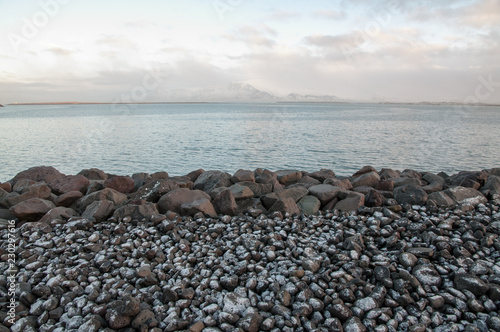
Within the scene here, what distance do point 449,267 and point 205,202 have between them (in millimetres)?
5295

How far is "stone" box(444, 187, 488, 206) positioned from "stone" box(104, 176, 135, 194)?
9585 millimetres

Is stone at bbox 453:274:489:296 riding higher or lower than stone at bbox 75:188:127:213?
Result: lower

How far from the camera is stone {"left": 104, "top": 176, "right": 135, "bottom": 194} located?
1123 cm

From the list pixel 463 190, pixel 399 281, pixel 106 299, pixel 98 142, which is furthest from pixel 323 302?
pixel 98 142

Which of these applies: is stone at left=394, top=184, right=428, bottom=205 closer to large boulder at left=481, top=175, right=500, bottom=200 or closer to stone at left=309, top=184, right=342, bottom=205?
stone at left=309, top=184, right=342, bottom=205

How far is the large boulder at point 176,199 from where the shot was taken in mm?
8758

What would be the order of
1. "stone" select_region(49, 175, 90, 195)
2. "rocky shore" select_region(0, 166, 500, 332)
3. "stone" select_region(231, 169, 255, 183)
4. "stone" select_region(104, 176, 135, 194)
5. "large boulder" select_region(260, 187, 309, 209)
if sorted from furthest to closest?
"stone" select_region(231, 169, 255, 183), "stone" select_region(104, 176, 135, 194), "stone" select_region(49, 175, 90, 195), "large boulder" select_region(260, 187, 309, 209), "rocky shore" select_region(0, 166, 500, 332)

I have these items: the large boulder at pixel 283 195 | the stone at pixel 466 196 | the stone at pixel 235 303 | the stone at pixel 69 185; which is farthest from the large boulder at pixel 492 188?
the stone at pixel 69 185

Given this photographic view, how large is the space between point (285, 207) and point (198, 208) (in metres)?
2.11

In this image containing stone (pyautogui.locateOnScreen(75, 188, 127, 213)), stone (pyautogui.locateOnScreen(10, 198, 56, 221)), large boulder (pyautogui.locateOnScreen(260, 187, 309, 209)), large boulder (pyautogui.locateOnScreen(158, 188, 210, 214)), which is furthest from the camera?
stone (pyautogui.locateOnScreen(75, 188, 127, 213))

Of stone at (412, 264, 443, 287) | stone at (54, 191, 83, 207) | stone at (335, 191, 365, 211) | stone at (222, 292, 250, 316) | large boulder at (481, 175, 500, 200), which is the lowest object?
stone at (222, 292, 250, 316)

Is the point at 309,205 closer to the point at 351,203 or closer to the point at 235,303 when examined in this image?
the point at 351,203

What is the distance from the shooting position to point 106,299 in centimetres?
499

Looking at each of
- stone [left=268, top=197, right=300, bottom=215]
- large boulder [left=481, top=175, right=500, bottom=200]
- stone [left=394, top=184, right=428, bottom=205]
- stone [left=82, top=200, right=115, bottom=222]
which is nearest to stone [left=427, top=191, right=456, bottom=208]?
stone [left=394, top=184, right=428, bottom=205]
